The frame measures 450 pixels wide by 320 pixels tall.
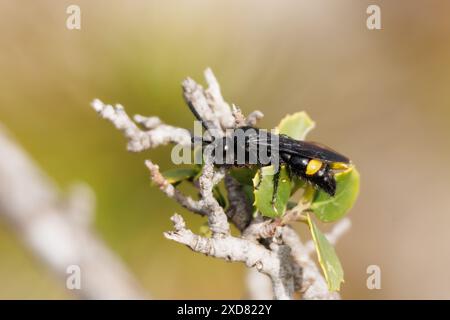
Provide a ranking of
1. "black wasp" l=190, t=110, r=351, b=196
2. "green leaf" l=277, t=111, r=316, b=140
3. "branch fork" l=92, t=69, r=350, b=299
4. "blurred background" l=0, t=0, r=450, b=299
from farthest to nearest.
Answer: "blurred background" l=0, t=0, r=450, b=299 < "green leaf" l=277, t=111, r=316, b=140 < "black wasp" l=190, t=110, r=351, b=196 < "branch fork" l=92, t=69, r=350, b=299

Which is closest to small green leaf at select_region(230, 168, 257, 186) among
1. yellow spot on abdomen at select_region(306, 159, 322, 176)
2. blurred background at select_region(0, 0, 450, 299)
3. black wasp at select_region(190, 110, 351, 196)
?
black wasp at select_region(190, 110, 351, 196)

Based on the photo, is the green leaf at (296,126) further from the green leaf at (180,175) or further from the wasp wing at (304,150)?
the green leaf at (180,175)

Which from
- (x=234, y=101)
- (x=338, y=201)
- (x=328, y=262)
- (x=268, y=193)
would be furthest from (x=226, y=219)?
(x=234, y=101)

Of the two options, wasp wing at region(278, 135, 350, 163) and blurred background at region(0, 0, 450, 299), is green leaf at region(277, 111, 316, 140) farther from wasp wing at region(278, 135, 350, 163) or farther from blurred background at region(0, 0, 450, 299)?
blurred background at region(0, 0, 450, 299)

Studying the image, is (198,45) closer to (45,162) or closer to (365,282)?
(45,162)

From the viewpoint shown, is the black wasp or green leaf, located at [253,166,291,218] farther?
the black wasp

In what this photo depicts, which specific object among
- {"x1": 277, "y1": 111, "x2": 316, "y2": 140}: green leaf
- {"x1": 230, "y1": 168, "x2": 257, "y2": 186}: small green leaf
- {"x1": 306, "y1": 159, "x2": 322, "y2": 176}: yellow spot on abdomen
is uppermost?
{"x1": 277, "y1": 111, "x2": 316, "y2": 140}: green leaf

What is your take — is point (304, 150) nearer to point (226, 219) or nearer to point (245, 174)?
point (245, 174)

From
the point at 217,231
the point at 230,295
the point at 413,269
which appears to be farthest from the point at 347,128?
the point at 217,231
